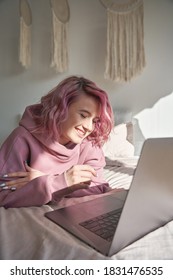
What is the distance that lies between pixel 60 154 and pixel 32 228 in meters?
0.37

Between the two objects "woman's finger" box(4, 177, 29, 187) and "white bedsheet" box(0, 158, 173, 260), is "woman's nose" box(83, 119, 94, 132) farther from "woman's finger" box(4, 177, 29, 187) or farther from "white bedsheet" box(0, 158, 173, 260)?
"white bedsheet" box(0, 158, 173, 260)

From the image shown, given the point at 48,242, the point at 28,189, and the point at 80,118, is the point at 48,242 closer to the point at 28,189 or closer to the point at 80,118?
Answer: the point at 28,189

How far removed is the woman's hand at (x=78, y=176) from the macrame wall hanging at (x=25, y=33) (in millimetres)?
1980

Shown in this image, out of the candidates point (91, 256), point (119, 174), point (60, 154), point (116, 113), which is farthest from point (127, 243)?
point (116, 113)

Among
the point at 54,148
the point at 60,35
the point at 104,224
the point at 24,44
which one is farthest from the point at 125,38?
the point at 104,224

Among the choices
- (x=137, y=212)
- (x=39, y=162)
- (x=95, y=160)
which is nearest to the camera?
(x=137, y=212)

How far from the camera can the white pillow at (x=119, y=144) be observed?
6.40ft

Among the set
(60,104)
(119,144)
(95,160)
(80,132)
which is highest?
(60,104)

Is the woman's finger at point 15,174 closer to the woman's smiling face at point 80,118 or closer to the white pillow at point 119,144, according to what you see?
the woman's smiling face at point 80,118

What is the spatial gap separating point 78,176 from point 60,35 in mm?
1986

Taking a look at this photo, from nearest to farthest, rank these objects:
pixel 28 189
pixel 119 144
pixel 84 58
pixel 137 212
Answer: pixel 137 212 < pixel 28 189 < pixel 119 144 < pixel 84 58

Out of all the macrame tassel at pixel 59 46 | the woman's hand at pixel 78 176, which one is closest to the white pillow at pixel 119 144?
the macrame tassel at pixel 59 46

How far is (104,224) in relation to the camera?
0.51 metres

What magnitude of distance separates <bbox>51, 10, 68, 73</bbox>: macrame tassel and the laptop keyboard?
6.65ft
